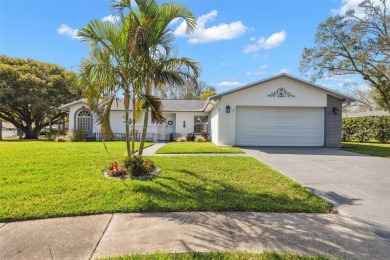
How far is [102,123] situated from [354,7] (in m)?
24.9

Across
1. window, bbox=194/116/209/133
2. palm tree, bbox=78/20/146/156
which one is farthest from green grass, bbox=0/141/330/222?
window, bbox=194/116/209/133

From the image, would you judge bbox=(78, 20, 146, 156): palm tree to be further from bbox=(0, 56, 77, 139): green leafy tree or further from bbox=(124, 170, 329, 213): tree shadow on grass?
bbox=(0, 56, 77, 139): green leafy tree

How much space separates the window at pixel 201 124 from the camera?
22.7m

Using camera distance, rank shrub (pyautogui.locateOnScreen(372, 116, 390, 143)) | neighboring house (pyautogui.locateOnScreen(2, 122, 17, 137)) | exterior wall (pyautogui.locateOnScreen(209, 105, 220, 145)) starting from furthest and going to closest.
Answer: neighboring house (pyautogui.locateOnScreen(2, 122, 17, 137))
shrub (pyautogui.locateOnScreen(372, 116, 390, 143))
exterior wall (pyautogui.locateOnScreen(209, 105, 220, 145))

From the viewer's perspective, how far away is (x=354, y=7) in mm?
22234

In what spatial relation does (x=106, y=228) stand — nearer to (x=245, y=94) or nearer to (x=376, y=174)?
(x=376, y=174)

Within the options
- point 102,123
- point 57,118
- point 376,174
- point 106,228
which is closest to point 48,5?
point 102,123

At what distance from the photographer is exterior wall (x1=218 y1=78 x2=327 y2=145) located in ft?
50.1

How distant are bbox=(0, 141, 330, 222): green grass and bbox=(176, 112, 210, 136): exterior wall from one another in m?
14.0

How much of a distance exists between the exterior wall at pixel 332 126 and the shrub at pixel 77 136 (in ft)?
58.8

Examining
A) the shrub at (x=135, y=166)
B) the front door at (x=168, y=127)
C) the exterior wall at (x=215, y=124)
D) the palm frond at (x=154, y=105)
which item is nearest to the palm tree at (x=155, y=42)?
the palm frond at (x=154, y=105)

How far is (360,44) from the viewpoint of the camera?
22234 mm

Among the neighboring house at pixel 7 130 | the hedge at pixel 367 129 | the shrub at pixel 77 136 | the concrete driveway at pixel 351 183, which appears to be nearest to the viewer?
the concrete driveway at pixel 351 183

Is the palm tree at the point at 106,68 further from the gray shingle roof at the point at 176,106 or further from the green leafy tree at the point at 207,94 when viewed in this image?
the green leafy tree at the point at 207,94
